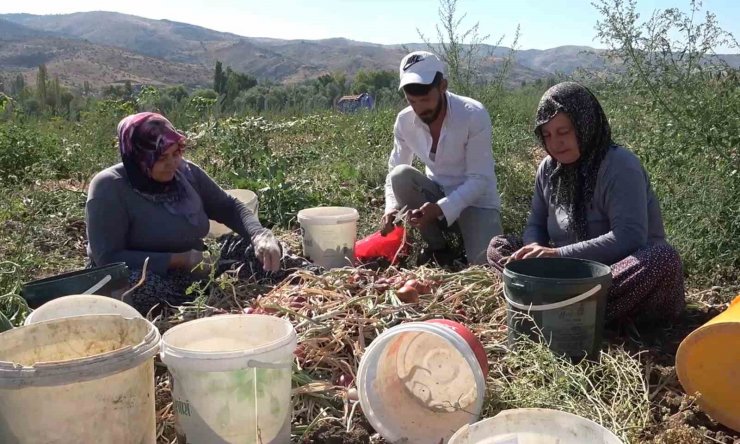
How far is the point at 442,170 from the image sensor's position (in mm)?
4059

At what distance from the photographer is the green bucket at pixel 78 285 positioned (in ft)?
8.29

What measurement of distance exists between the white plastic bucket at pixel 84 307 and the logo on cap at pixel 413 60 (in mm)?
2167

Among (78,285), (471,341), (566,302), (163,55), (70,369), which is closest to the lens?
(70,369)

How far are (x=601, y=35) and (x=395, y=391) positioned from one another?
3143 millimetres

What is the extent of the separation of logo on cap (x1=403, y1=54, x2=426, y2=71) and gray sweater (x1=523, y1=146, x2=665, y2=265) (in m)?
1.29

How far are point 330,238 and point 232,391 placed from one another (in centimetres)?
195

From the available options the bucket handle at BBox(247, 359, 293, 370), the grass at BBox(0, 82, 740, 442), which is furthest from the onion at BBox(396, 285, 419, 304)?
the bucket handle at BBox(247, 359, 293, 370)

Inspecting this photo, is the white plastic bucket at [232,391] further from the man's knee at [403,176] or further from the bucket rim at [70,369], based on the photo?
the man's knee at [403,176]

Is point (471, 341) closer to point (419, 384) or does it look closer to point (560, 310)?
point (419, 384)

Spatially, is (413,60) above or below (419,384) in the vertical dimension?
above

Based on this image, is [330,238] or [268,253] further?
[330,238]

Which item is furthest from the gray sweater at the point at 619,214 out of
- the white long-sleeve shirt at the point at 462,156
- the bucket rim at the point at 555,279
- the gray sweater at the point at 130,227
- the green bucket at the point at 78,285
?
the green bucket at the point at 78,285

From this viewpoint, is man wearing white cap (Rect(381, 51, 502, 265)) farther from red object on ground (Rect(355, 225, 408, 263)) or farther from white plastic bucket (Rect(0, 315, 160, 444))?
white plastic bucket (Rect(0, 315, 160, 444))

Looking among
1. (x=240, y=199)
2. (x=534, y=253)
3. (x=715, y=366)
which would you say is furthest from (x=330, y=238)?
(x=715, y=366)
